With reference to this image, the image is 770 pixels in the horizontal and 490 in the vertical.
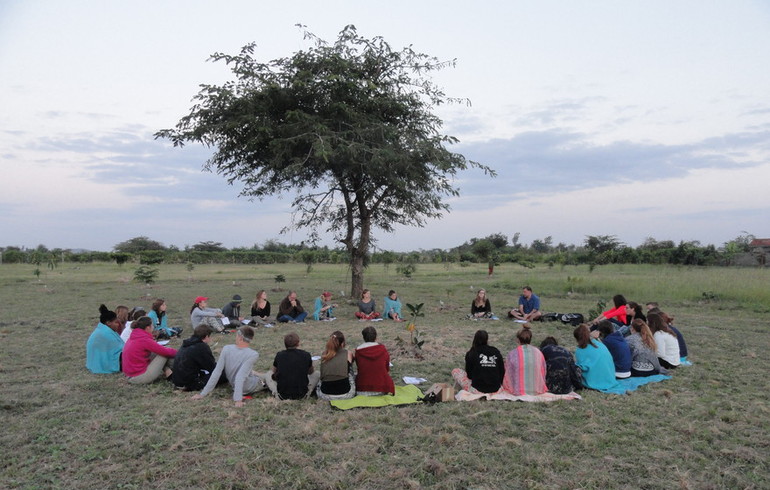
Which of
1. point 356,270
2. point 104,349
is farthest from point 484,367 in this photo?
point 356,270

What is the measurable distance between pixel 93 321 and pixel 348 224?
9178mm

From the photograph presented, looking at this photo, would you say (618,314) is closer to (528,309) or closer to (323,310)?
(528,309)

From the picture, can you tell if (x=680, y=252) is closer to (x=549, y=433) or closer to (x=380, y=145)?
(x=380, y=145)

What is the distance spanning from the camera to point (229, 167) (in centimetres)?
1836

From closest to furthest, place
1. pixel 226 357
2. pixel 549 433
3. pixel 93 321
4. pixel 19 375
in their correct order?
pixel 549 433
pixel 226 357
pixel 19 375
pixel 93 321

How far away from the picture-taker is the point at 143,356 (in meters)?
7.30

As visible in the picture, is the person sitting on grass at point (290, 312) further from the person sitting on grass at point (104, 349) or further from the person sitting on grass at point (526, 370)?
the person sitting on grass at point (526, 370)

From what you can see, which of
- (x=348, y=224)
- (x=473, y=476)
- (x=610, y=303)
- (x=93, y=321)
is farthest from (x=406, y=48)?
(x=473, y=476)

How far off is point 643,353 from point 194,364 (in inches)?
267

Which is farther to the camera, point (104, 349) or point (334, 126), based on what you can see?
point (334, 126)

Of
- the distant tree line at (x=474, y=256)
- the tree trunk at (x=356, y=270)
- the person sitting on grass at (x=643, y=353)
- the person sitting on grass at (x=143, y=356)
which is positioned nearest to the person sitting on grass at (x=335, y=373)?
the person sitting on grass at (x=143, y=356)

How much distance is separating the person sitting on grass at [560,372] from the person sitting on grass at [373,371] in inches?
86.4

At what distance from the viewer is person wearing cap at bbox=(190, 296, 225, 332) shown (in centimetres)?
1135

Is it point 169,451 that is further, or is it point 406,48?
point 406,48
